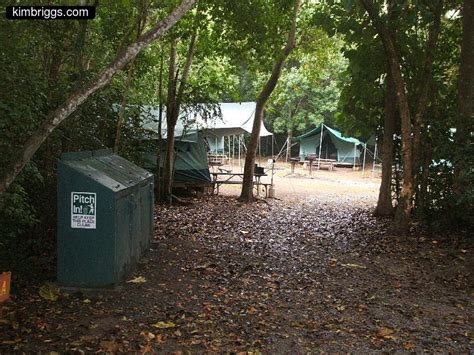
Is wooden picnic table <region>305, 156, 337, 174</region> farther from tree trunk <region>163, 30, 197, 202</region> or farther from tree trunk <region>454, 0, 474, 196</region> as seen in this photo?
tree trunk <region>454, 0, 474, 196</region>

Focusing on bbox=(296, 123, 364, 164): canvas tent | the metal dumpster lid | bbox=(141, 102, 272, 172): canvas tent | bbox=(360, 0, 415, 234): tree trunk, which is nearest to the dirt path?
bbox=(360, 0, 415, 234): tree trunk

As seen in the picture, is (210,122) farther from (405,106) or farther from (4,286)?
(4,286)

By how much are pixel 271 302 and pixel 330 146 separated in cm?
3170

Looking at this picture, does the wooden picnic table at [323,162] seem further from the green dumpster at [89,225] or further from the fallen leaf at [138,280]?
the green dumpster at [89,225]

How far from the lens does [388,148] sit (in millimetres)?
11781

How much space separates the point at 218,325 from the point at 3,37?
4021 mm

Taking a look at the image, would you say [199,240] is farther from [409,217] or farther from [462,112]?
[462,112]

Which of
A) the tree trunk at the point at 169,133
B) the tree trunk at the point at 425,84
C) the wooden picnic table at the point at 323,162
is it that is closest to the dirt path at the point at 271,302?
the tree trunk at the point at 425,84

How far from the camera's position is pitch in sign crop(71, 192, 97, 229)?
5.54 meters

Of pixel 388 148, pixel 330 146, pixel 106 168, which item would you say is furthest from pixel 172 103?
pixel 330 146

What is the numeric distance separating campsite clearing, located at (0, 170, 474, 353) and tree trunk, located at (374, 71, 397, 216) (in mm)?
2120

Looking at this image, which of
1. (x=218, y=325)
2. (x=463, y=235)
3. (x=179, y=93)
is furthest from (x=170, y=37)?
(x=218, y=325)

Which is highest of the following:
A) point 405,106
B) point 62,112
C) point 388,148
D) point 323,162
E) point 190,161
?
point 405,106

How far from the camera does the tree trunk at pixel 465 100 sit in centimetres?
819
